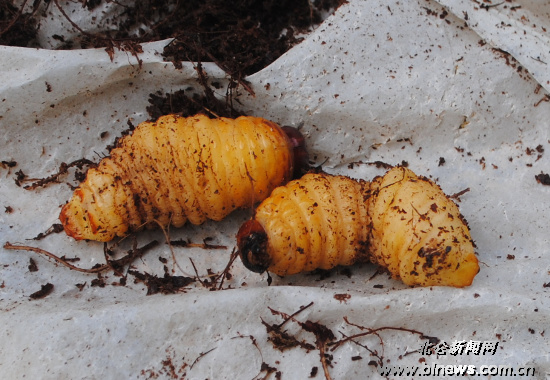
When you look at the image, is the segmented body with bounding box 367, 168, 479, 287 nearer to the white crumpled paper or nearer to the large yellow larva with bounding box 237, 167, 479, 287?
the large yellow larva with bounding box 237, 167, 479, 287

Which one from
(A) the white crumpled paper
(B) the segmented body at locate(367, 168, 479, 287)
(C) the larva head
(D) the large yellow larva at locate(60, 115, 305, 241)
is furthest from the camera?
(C) the larva head

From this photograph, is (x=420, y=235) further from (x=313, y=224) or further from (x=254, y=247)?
(x=254, y=247)

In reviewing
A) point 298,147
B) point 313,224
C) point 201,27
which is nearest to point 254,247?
point 313,224

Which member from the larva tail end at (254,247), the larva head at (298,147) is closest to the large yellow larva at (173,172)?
the larva head at (298,147)

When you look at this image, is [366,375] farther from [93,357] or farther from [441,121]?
[441,121]

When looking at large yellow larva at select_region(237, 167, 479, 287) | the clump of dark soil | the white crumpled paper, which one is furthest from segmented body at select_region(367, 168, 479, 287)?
the clump of dark soil

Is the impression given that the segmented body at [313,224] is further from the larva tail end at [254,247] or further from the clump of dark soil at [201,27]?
the clump of dark soil at [201,27]
